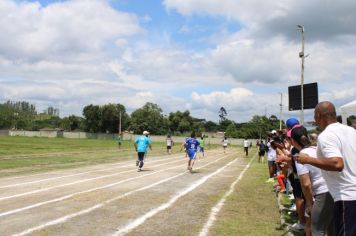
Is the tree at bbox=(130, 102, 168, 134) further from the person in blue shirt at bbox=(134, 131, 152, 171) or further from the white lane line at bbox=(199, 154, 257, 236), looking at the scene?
the white lane line at bbox=(199, 154, 257, 236)

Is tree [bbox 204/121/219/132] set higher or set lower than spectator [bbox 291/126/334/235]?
higher

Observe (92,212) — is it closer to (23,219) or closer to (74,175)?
(23,219)

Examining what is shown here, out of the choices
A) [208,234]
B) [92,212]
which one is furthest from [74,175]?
[208,234]

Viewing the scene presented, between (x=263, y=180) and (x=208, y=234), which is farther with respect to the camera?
(x=263, y=180)

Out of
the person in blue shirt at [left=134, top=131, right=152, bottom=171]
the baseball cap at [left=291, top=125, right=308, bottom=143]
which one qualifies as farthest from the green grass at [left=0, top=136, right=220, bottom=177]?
the baseball cap at [left=291, top=125, right=308, bottom=143]

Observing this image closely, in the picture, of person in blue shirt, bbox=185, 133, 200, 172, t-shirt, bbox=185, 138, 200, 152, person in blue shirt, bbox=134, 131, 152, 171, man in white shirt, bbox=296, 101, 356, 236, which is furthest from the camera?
t-shirt, bbox=185, 138, 200, 152

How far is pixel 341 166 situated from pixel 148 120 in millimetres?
117141

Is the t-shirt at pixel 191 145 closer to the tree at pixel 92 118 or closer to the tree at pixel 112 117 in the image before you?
the tree at pixel 112 117

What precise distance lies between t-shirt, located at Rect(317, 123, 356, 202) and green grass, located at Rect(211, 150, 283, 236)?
3886mm

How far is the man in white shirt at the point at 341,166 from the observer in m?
4.38

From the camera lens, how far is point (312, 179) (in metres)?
6.14

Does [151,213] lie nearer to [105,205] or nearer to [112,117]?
[105,205]

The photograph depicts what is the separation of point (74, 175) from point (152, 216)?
8962mm

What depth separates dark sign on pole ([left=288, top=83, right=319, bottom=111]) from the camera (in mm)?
20078
